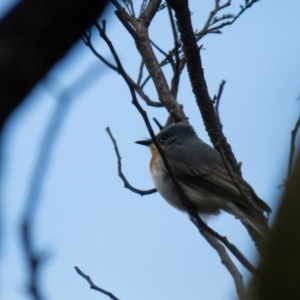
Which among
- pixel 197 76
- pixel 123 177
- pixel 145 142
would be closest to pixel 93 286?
pixel 123 177

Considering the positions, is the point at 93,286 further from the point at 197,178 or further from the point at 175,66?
the point at 197,178

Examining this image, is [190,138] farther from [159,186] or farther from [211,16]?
[211,16]

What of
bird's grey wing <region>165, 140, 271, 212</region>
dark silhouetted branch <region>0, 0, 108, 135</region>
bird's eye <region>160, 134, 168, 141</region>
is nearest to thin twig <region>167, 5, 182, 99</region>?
bird's grey wing <region>165, 140, 271, 212</region>

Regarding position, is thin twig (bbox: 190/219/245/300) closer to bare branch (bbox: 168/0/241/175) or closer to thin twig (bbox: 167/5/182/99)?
bare branch (bbox: 168/0/241/175)

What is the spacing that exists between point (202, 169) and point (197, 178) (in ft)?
0.52

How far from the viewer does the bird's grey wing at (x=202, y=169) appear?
21.0ft

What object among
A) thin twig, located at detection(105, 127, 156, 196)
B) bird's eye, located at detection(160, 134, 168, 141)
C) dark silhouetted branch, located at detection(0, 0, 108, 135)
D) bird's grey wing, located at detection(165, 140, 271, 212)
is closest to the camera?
dark silhouetted branch, located at detection(0, 0, 108, 135)

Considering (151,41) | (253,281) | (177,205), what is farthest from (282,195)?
(177,205)

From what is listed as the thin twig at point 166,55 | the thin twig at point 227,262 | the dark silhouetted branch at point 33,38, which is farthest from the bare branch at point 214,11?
the dark silhouetted branch at point 33,38

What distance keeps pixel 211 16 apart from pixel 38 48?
15.8ft

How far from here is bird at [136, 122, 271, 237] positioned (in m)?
6.12

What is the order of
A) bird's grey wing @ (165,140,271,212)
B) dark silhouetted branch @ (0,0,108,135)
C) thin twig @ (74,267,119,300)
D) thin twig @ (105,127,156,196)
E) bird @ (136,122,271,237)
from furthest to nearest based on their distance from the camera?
bird's grey wing @ (165,140,271,212) < bird @ (136,122,271,237) < thin twig @ (105,127,156,196) < thin twig @ (74,267,119,300) < dark silhouetted branch @ (0,0,108,135)

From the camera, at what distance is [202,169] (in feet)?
22.5

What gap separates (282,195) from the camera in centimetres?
153
